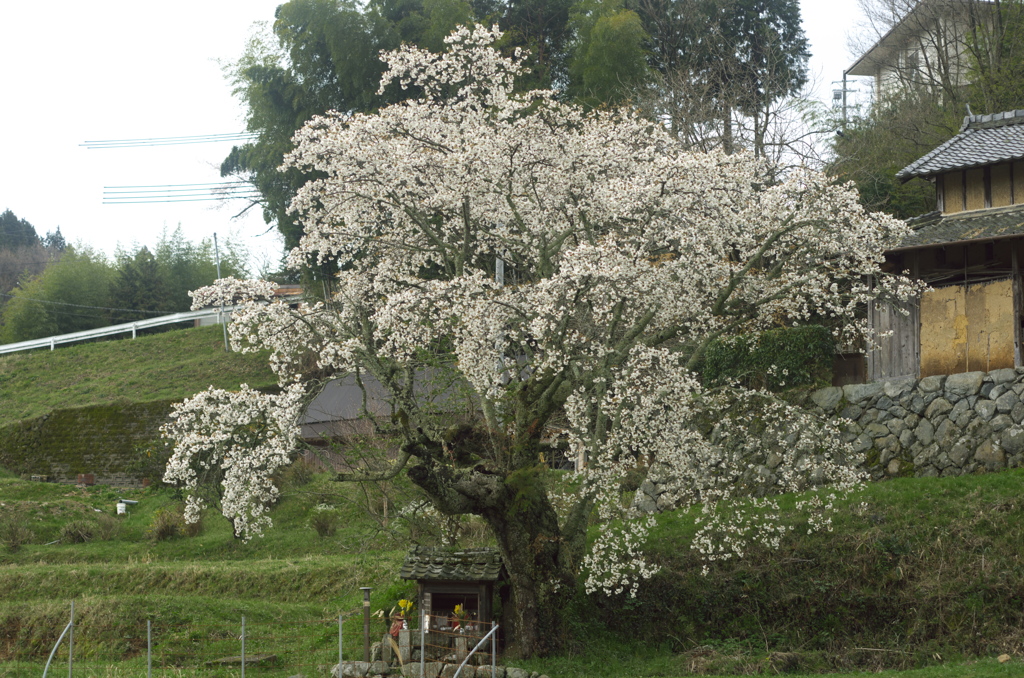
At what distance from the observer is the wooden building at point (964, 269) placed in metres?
15.5

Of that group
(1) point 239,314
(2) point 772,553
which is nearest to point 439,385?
(1) point 239,314

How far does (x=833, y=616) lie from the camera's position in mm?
13148

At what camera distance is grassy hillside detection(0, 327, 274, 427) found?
110 ft

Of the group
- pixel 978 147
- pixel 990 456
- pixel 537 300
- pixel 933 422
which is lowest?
pixel 990 456

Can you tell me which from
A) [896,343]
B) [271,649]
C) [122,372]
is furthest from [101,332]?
[896,343]

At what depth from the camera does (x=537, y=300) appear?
12.3 m

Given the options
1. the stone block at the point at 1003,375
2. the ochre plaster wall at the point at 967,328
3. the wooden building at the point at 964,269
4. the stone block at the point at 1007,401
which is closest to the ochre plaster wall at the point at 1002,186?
the wooden building at the point at 964,269

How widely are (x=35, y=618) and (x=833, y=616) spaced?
44.8 ft

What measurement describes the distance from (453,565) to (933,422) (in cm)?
938

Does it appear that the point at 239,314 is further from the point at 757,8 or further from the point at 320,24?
the point at 757,8

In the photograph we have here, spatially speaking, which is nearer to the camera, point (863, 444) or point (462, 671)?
point (462, 671)

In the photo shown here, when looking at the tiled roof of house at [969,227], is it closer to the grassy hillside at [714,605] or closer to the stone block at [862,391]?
the stone block at [862,391]

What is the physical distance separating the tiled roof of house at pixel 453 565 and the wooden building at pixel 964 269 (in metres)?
8.28

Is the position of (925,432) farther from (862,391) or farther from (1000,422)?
(862,391)
